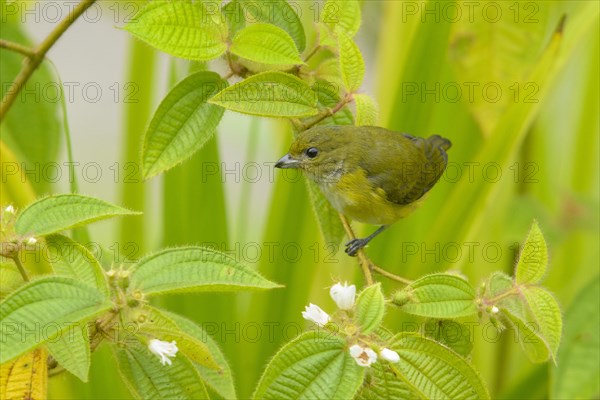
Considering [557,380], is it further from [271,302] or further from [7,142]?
[7,142]

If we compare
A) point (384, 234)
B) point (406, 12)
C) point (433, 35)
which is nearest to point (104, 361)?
point (384, 234)

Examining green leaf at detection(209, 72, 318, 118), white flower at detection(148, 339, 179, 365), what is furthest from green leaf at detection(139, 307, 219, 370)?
green leaf at detection(209, 72, 318, 118)

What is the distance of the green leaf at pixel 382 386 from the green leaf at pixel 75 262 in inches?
11.2

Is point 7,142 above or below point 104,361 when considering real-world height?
above

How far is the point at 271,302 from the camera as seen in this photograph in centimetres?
167

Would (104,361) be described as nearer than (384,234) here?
Yes

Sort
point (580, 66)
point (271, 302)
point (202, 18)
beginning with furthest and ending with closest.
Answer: point (580, 66)
point (271, 302)
point (202, 18)

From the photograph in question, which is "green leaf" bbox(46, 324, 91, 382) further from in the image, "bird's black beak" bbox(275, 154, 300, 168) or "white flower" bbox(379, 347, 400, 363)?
"bird's black beak" bbox(275, 154, 300, 168)

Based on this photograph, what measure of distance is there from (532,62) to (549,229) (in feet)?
1.55

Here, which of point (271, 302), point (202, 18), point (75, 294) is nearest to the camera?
point (75, 294)

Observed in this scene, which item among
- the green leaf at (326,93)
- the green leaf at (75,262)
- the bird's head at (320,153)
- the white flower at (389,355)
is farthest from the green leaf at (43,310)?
the bird's head at (320,153)

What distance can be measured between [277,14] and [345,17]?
9 centimetres

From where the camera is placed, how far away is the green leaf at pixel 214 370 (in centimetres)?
94

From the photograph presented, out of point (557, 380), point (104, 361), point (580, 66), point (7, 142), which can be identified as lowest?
point (104, 361)
